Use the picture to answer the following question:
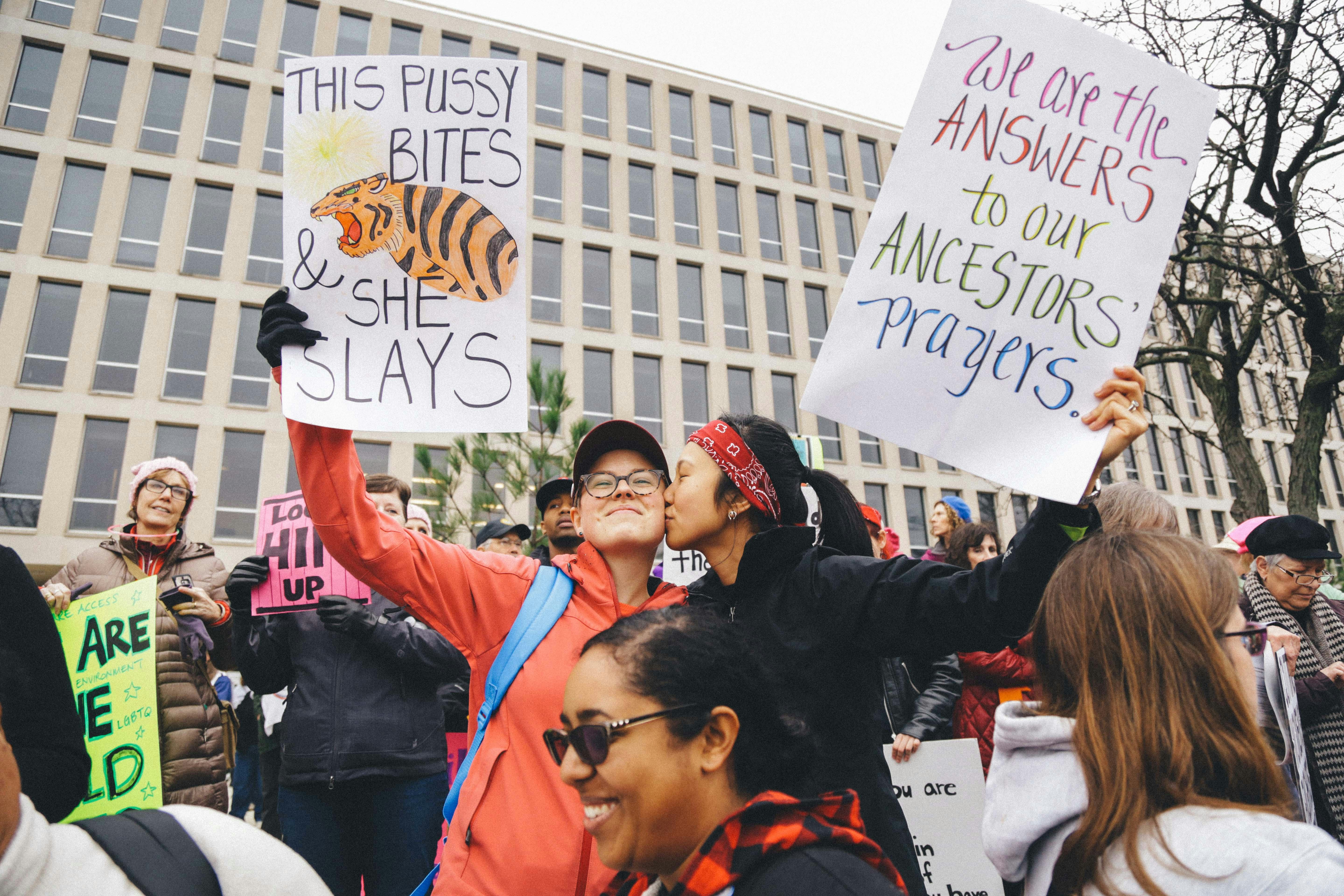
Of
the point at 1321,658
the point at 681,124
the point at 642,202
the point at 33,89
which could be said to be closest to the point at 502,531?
the point at 1321,658

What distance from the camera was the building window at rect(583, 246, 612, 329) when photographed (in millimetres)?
24219

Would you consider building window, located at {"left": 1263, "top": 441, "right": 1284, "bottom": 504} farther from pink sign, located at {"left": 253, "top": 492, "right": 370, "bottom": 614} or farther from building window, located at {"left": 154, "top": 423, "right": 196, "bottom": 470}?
pink sign, located at {"left": 253, "top": 492, "right": 370, "bottom": 614}

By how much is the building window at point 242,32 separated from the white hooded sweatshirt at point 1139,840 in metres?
26.3

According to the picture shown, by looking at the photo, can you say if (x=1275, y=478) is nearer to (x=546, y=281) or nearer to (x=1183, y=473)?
(x=1183, y=473)

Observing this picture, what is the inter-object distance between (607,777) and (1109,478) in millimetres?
32240

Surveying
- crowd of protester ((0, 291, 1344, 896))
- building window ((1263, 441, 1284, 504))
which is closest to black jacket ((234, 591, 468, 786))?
crowd of protester ((0, 291, 1344, 896))

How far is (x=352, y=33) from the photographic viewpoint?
79.2ft

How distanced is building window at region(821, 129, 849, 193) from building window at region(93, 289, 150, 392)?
19.0 meters

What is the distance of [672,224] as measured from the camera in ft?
84.3

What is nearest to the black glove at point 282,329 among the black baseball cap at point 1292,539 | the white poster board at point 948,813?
the white poster board at point 948,813

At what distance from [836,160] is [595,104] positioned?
859cm

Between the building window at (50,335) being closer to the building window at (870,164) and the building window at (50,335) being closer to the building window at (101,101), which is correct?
the building window at (101,101)

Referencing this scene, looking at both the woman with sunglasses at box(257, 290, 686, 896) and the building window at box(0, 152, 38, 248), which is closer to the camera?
the woman with sunglasses at box(257, 290, 686, 896)

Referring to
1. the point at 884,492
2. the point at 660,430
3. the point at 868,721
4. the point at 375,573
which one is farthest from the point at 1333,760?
the point at 884,492
